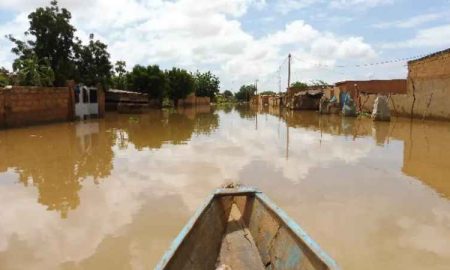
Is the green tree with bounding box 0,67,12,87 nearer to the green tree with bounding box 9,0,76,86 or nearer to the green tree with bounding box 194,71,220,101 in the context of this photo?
the green tree with bounding box 9,0,76,86

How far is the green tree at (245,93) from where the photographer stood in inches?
3996

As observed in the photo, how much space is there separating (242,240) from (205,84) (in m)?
68.8

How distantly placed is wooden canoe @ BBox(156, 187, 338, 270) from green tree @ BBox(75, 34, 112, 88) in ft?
86.8

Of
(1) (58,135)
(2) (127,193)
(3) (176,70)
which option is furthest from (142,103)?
(2) (127,193)

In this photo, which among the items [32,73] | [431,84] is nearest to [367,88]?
[431,84]

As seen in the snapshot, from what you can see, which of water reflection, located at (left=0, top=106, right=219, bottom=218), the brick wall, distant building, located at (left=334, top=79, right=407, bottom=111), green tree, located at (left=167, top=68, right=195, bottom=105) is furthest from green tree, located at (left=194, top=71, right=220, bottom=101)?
water reflection, located at (left=0, top=106, right=219, bottom=218)

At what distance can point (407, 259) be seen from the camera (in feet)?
14.4

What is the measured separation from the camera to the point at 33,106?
19469mm

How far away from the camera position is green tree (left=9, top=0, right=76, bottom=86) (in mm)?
26391

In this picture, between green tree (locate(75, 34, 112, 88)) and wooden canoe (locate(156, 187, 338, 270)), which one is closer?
wooden canoe (locate(156, 187, 338, 270))

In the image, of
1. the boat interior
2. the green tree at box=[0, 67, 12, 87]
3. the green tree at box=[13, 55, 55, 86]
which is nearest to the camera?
the boat interior

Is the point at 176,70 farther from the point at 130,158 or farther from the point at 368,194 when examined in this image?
the point at 368,194

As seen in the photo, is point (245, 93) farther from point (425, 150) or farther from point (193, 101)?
point (425, 150)

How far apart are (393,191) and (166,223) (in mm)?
4299
